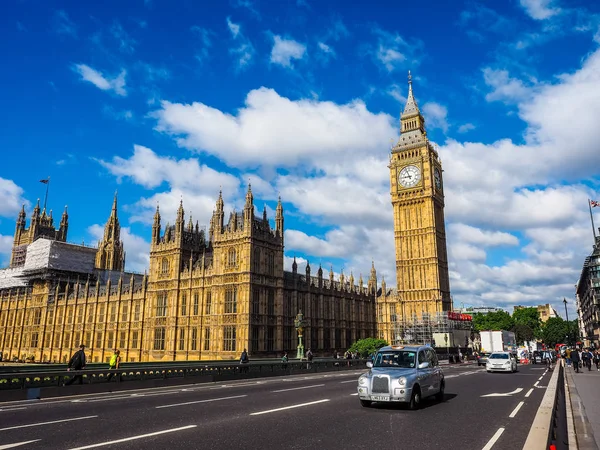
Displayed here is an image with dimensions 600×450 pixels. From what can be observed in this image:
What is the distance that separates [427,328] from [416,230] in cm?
1899

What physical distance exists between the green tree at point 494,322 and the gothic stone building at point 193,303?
55794mm

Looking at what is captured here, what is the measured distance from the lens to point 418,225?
87625mm

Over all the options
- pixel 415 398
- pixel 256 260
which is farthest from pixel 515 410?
pixel 256 260

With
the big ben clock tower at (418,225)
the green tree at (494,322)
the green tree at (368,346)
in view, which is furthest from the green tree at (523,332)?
the green tree at (368,346)

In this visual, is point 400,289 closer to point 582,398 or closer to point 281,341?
point 281,341

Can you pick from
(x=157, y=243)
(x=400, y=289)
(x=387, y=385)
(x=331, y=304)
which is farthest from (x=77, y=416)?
(x=400, y=289)

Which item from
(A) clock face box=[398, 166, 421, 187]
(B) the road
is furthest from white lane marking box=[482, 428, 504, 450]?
(A) clock face box=[398, 166, 421, 187]

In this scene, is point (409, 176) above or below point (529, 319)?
above

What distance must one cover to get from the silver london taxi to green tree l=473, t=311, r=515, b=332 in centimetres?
11619

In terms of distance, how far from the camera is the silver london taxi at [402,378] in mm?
13930

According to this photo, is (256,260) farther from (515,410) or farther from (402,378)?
(515,410)

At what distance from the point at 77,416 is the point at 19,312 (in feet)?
298

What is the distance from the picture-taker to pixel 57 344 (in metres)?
A: 80.1

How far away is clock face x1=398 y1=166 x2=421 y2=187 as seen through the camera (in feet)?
296
